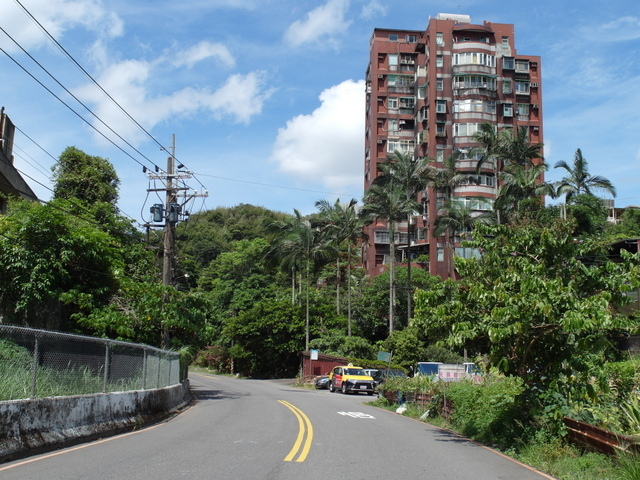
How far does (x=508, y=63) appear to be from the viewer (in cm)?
6681

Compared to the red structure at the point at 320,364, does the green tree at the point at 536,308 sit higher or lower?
higher

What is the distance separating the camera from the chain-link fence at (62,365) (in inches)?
405

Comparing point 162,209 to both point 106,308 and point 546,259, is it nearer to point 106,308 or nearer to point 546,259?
point 106,308

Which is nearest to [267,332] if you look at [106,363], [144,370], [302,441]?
[144,370]

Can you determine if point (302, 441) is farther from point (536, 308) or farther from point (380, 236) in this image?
point (380, 236)

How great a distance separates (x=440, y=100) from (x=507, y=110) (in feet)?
25.2

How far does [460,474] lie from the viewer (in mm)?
9891

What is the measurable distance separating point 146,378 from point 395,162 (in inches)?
1486

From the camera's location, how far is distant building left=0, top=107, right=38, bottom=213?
31.8 metres

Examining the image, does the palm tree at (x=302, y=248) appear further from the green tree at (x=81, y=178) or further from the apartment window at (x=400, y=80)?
the apartment window at (x=400, y=80)

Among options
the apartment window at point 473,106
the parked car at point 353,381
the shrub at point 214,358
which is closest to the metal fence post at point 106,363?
the parked car at point 353,381

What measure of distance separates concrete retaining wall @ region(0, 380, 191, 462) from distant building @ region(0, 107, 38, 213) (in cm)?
1987

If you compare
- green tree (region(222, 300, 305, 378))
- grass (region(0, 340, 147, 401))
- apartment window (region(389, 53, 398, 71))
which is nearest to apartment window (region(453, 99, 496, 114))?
apartment window (region(389, 53, 398, 71))

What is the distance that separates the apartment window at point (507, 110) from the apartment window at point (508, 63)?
164 inches
